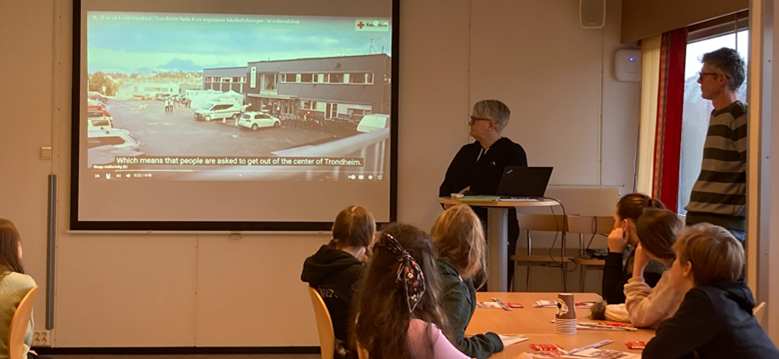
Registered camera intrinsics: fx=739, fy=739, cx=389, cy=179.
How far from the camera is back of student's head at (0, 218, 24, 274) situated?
2.97 m

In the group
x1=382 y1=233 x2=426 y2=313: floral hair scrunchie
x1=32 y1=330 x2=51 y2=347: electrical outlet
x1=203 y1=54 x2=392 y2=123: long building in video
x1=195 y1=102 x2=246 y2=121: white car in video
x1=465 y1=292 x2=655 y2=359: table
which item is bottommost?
x1=32 y1=330 x2=51 y2=347: electrical outlet

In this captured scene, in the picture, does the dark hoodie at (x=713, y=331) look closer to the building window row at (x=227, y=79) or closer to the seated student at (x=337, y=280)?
the seated student at (x=337, y=280)

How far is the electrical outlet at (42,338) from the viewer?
5184 millimetres

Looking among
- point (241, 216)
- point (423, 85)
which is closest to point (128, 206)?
point (241, 216)

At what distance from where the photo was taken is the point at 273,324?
5312 mm

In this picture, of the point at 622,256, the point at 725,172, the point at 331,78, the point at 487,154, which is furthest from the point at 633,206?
the point at 331,78

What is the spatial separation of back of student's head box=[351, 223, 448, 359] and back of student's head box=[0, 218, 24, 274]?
175 centimetres

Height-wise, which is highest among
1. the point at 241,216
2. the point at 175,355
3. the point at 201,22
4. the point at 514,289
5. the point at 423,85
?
the point at 201,22

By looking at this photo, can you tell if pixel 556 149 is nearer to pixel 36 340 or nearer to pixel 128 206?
pixel 128 206

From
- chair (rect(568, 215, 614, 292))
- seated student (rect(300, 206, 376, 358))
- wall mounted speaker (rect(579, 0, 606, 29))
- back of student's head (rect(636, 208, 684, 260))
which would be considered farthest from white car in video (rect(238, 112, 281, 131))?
back of student's head (rect(636, 208, 684, 260))

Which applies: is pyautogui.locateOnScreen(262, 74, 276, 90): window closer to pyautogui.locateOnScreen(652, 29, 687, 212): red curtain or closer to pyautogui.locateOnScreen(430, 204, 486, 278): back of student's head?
pyautogui.locateOnScreen(652, 29, 687, 212): red curtain

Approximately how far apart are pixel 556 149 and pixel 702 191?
71.6 inches

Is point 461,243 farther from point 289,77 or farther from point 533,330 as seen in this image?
point 289,77

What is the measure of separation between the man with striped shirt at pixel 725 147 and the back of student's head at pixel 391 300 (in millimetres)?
2236
